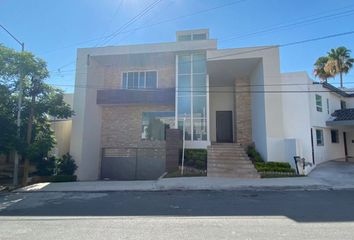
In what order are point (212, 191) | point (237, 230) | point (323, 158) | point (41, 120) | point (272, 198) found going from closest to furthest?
point (237, 230) < point (272, 198) < point (212, 191) < point (41, 120) < point (323, 158)

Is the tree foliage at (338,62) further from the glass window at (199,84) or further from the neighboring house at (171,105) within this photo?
the glass window at (199,84)

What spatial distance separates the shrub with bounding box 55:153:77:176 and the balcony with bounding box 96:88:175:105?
189 inches

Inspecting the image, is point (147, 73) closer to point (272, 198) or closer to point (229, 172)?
point (229, 172)

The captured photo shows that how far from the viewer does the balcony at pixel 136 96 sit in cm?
1798

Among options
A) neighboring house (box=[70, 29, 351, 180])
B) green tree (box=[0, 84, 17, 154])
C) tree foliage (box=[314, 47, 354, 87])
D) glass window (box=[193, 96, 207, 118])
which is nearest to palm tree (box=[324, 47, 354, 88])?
Answer: tree foliage (box=[314, 47, 354, 87])

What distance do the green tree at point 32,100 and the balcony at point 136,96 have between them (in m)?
4.03

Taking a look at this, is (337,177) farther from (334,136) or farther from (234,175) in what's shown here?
(334,136)

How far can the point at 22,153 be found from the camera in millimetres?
12625

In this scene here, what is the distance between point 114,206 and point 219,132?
13.9 m

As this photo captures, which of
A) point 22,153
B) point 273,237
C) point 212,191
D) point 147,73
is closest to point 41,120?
point 22,153

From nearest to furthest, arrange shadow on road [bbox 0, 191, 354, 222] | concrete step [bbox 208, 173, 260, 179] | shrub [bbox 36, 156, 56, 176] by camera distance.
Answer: shadow on road [bbox 0, 191, 354, 222] < concrete step [bbox 208, 173, 260, 179] < shrub [bbox 36, 156, 56, 176]

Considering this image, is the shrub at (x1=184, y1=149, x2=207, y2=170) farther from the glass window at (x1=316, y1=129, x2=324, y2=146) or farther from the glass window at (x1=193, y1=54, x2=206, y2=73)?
the glass window at (x1=316, y1=129, x2=324, y2=146)

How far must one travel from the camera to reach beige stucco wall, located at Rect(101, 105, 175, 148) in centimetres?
1888

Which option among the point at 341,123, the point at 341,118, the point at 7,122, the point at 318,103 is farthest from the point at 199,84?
the point at 7,122
